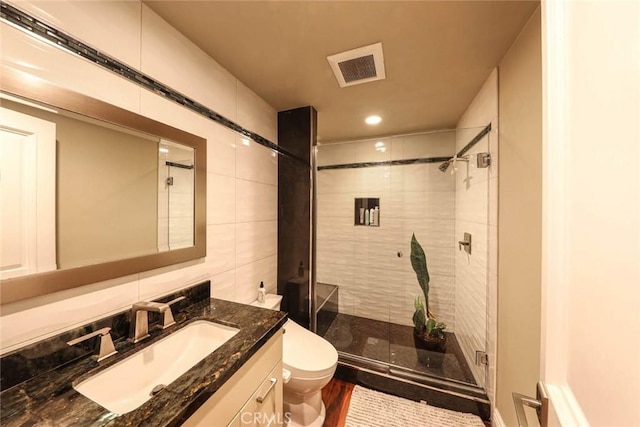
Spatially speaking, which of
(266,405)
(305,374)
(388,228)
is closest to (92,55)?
(266,405)

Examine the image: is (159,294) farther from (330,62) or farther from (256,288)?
(330,62)

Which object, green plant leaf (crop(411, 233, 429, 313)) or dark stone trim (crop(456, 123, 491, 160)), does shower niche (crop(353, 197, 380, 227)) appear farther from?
dark stone trim (crop(456, 123, 491, 160))

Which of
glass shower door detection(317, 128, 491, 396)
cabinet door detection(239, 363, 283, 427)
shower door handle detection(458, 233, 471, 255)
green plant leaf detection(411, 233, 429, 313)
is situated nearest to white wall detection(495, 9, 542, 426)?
glass shower door detection(317, 128, 491, 396)

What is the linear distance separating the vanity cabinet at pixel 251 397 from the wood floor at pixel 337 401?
0.64 meters

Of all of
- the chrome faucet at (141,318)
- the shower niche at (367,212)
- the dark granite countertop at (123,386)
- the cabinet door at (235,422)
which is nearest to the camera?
the dark granite countertop at (123,386)

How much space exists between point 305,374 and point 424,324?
4.53 ft

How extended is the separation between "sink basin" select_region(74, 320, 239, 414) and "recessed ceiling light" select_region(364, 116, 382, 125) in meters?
2.05

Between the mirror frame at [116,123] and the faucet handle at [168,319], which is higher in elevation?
the mirror frame at [116,123]

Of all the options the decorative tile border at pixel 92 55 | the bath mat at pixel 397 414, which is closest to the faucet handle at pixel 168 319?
the decorative tile border at pixel 92 55

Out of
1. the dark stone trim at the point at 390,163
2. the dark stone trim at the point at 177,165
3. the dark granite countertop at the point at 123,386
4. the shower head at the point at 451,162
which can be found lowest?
the dark granite countertop at the point at 123,386

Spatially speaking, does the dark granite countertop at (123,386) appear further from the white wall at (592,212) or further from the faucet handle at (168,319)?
the white wall at (592,212)

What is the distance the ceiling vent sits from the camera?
1.28 metres

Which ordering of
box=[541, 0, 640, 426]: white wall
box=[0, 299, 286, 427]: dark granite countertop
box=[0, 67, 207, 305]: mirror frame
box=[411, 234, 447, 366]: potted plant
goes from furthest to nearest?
box=[411, 234, 447, 366]: potted plant < box=[0, 67, 207, 305]: mirror frame < box=[0, 299, 286, 427]: dark granite countertop < box=[541, 0, 640, 426]: white wall

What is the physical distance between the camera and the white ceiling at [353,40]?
1.02m
